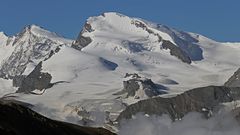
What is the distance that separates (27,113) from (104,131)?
32756mm

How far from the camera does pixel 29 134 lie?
146 metres

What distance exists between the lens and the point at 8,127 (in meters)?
136

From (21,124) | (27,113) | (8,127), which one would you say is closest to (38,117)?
(27,113)

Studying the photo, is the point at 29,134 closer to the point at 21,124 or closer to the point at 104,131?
the point at 21,124

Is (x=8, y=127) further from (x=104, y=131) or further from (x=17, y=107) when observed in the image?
(x=104, y=131)

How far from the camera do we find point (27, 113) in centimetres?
15962

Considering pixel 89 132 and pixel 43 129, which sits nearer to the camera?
pixel 43 129

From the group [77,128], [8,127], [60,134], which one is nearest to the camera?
[8,127]

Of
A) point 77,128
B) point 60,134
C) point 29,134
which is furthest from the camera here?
point 77,128

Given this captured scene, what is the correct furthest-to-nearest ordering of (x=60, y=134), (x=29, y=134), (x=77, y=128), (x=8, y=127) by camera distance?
1. (x=77, y=128)
2. (x=60, y=134)
3. (x=29, y=134)
4. (x=8, y=127)

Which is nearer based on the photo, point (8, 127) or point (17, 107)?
point (8, 127)

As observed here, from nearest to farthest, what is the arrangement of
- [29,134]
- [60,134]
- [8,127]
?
[8,127] < [29,134] < [60,134]

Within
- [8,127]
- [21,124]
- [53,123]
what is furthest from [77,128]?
[8,127]

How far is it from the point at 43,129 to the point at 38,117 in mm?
8487
